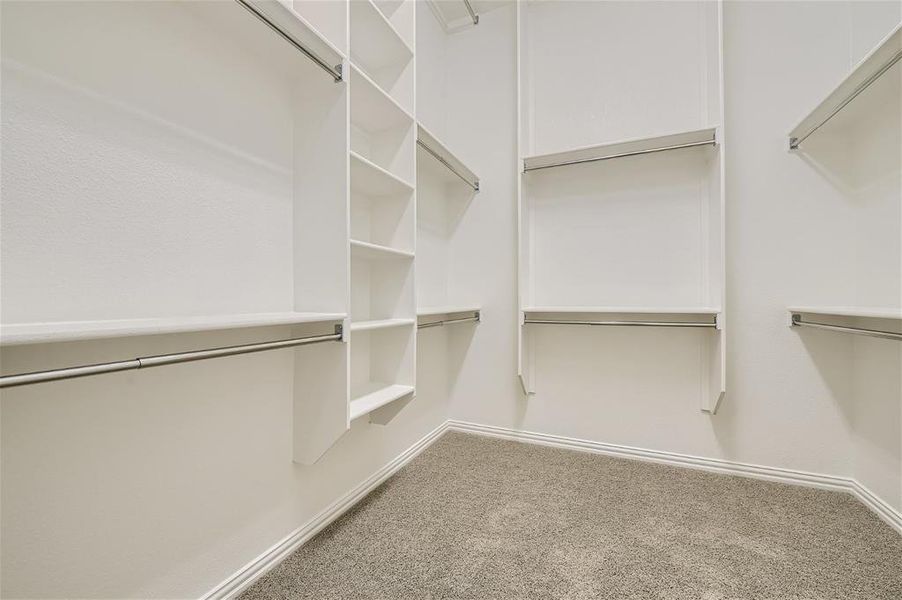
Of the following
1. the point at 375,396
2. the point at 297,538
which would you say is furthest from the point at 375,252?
the point at 297,538

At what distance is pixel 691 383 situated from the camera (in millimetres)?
2068

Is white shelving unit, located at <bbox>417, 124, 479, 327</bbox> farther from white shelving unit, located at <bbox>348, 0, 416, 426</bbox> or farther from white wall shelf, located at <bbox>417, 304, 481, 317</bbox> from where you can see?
white shelving unit, located at <bbox>348, 0, 416, 426</bbox>

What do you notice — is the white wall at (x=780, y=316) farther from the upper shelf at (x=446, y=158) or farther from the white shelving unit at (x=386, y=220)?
the white shelving unit at (x=386, y=220)

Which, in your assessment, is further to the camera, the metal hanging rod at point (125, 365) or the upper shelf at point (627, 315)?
the upper shelf at point (627, 315)

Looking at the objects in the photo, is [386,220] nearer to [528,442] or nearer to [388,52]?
[388,52]

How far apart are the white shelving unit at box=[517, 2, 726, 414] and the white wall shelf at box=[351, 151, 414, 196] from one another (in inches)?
34.3

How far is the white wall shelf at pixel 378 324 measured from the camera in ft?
4.31

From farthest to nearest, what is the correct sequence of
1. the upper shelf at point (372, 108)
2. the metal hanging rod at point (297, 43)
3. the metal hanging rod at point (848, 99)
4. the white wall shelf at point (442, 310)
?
the white wall shelf at point (442, 310) < the upper shelf at point (372, 108) < the metal hanging rod at point (848, 99) < the metal hanging rod at point (297, 43)

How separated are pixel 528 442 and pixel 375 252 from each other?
165 centimetres

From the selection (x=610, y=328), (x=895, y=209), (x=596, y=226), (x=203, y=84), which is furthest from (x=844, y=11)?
(x=203, y=84)

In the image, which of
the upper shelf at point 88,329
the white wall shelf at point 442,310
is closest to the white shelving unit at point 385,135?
the white wall shelf at point 442,310

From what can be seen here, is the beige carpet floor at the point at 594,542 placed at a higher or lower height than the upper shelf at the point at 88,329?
lower

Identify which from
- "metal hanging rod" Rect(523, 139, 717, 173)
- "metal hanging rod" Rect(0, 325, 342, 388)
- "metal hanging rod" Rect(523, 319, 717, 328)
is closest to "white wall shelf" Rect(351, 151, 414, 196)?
"metal hanging rod" Rect(0, 325, 342, 388)

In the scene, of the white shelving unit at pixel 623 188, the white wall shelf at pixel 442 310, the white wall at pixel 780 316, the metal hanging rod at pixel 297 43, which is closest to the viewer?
the metal hanging rod at pixel 297 43
